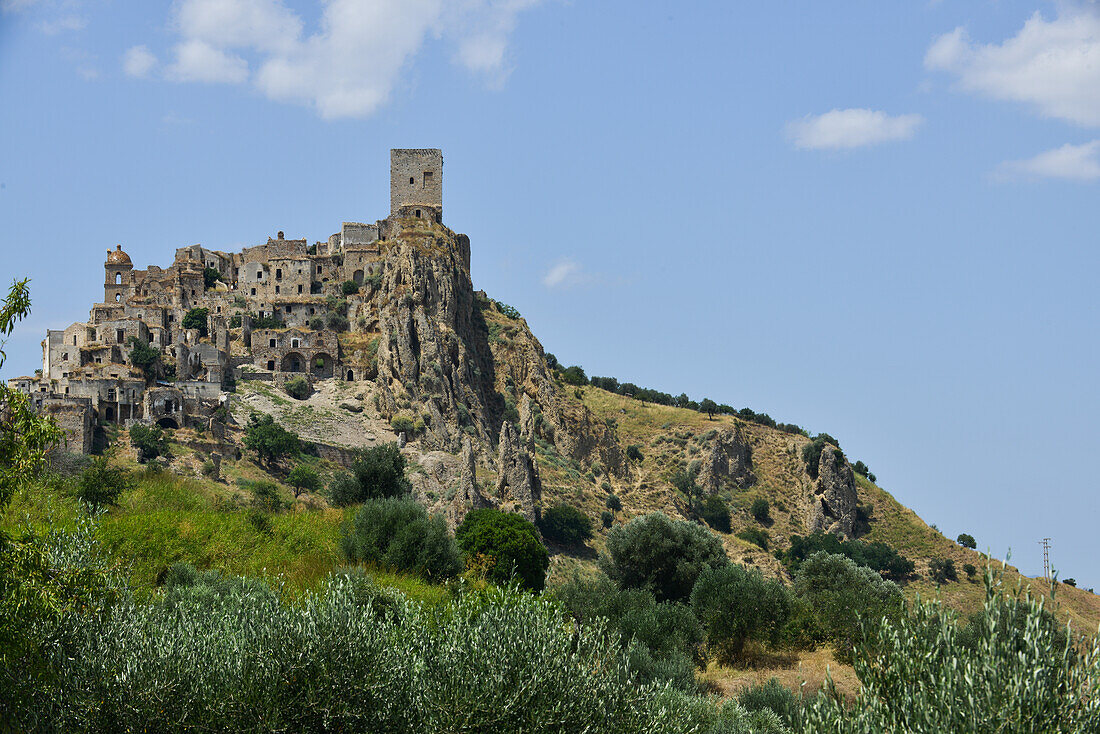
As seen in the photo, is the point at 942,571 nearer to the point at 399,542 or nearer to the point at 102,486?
the point at 399,542

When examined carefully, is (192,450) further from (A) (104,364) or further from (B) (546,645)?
(B) (546,645)

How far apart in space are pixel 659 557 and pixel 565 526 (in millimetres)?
24235

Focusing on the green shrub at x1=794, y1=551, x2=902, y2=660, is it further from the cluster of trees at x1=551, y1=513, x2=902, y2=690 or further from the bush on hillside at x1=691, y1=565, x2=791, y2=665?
the bush on hillside at x1=691, y1=565, x2=791, y2=665

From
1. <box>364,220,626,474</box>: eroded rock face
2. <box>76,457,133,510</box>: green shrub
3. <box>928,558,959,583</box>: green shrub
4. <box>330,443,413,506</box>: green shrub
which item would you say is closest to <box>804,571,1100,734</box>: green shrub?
<box>76,457,133,510</box>: green shrub

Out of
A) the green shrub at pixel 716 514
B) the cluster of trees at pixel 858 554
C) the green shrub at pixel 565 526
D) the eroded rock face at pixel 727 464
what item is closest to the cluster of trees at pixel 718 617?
the green shrub at pixel 565 526

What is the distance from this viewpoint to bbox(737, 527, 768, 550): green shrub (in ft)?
352

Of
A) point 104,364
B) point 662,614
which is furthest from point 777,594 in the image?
point 104,364

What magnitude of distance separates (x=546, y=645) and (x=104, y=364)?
82.4 metres

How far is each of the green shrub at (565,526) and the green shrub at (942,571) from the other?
117 ft

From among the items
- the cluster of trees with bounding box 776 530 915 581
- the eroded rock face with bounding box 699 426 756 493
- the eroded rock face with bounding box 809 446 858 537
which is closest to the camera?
the cluster of trees with bounding box 776 530 915 581

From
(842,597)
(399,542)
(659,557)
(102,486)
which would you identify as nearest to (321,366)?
(659,557)

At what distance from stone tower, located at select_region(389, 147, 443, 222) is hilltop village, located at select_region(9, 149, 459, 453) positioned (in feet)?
0.35

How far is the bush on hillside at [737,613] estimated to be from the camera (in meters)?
45.6

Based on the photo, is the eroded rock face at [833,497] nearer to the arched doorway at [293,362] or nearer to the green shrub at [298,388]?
the green shrub at [298,388]
